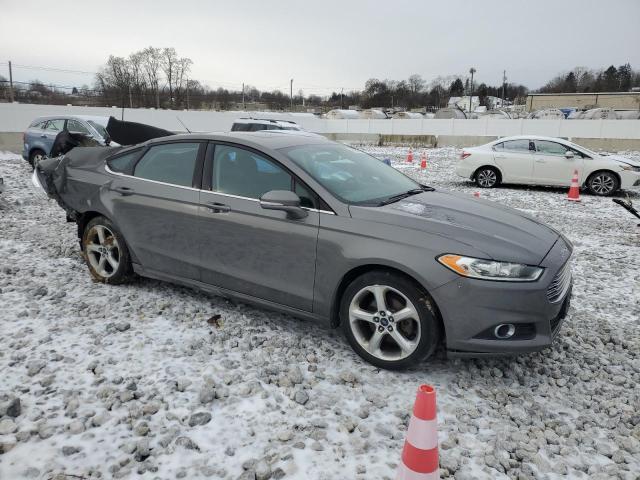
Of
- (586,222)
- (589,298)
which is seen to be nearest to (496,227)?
(589,298)

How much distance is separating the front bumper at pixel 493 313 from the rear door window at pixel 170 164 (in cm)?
244

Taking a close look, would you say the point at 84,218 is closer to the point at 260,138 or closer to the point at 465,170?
the point at 260,138

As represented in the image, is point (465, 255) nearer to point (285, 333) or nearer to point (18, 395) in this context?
point (285, 333)

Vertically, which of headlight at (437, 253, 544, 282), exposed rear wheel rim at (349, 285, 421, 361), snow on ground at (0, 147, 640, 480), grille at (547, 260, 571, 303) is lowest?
snow on ground at (0, 147, 640, 480)

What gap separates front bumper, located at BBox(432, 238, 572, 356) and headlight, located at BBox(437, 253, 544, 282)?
4 cm

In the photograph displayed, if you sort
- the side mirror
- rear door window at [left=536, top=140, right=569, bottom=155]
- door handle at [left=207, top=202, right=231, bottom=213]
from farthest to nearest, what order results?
rear door window at [left=536, top=140, right=569, bottom=155], door handle at [left=207, top=202, right=231, bottom=213], the side mirror

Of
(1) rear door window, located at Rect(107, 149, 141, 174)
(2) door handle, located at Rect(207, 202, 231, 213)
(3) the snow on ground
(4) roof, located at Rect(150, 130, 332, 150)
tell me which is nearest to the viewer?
(3) the snow on ground

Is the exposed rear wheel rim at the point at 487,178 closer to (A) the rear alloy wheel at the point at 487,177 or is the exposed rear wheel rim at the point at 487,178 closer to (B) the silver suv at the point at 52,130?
(A) the rear alloy wheel at the point at 487,177

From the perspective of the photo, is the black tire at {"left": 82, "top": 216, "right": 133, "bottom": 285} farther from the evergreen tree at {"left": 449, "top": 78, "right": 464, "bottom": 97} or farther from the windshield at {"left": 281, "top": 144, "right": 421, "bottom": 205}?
the evergreen tree at {"left": 449, "top": 78, "right": 464, "bottom": 97}

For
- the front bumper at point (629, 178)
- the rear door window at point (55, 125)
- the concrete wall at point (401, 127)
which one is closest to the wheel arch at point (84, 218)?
the rear door window at point (55, 125)

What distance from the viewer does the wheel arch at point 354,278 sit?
10.2 ft

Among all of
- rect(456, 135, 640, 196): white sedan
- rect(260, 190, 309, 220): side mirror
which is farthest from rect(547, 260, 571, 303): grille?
rect(456, 135, 640, 196): white sedan

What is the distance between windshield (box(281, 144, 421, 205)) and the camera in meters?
3.65

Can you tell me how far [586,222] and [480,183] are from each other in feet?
14.5
